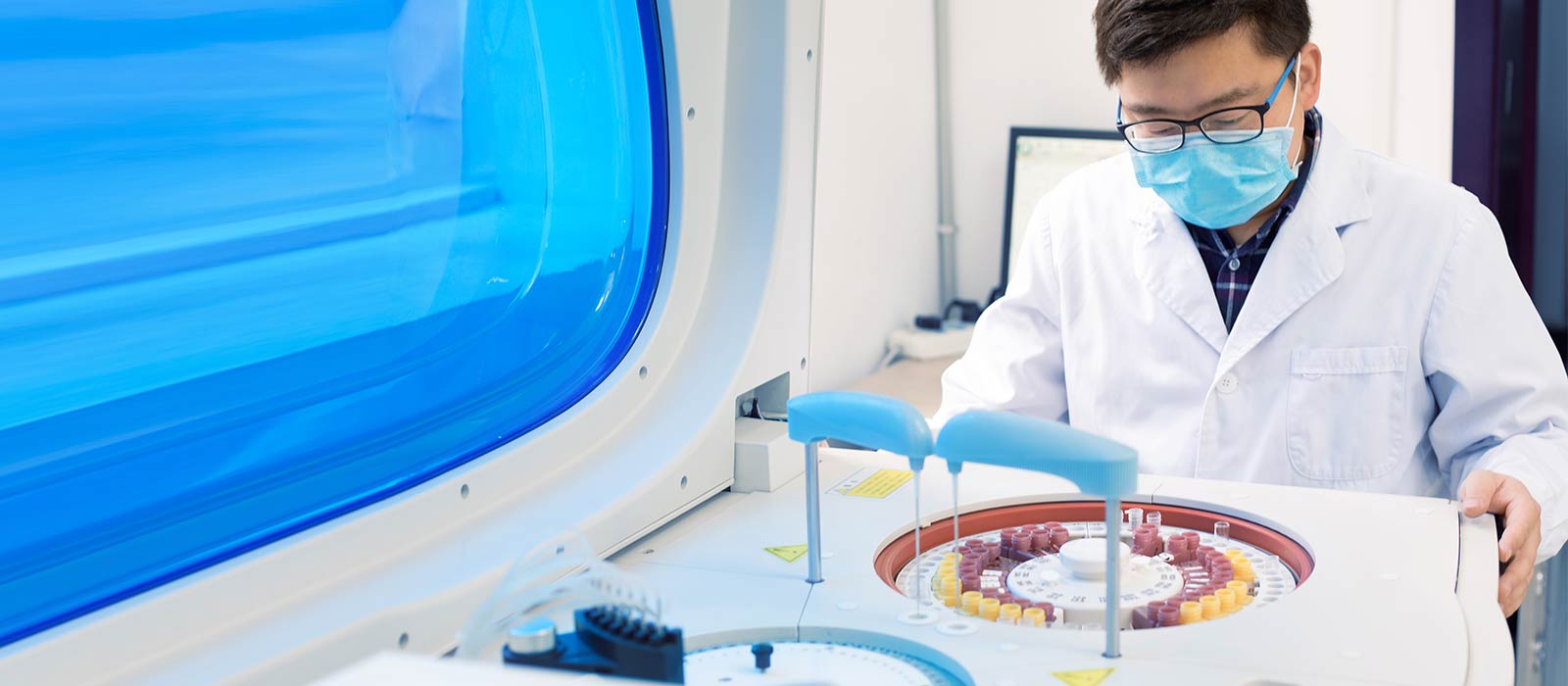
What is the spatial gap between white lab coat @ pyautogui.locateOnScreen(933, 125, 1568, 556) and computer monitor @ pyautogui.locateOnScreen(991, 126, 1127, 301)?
1662 mm

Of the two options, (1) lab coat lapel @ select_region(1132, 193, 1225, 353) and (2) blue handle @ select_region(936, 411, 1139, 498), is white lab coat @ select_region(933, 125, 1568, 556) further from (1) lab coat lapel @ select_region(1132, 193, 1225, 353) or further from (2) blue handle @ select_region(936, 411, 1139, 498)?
(2) blue handle @ select_region(936, 411, 1139, 498)

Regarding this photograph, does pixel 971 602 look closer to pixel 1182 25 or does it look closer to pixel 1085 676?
pixel 1085 676

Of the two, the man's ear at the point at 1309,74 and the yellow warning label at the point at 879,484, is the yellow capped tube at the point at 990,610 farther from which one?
the man's ear at the point at 1309,74

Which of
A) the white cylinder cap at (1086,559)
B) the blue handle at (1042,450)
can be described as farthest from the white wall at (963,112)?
the blue handle at (1042,450)

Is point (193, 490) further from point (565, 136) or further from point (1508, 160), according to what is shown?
point (1508, 160)

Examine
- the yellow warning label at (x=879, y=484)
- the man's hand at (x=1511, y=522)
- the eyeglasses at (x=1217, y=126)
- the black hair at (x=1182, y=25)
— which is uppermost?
the black hair at (x=1182, y=25)

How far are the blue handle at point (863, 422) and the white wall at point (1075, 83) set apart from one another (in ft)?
8.70

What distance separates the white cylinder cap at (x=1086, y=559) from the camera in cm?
106

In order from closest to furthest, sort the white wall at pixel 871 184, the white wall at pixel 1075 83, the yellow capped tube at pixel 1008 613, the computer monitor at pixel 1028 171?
1. the yellow capped tube at pixel 1008 613
2. the white wall at pixel 871 184
3. the white wall at pixel 1075 83
4. the computer monitor at pixel 1028 171

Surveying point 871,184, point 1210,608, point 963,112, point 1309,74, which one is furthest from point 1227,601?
point 963,112

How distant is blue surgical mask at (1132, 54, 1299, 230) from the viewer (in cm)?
168

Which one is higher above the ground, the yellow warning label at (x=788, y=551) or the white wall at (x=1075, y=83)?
the white wall at (x=1075, y=83)

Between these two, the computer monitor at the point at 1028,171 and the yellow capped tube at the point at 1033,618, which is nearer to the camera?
the yellow capped tube at the point at 1033,618

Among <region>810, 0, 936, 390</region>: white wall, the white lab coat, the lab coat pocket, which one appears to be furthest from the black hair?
<region>810, 0, 936, 390</region>: white wall
